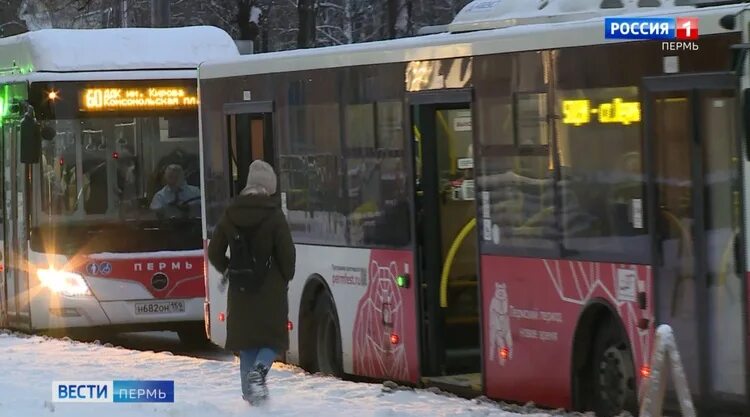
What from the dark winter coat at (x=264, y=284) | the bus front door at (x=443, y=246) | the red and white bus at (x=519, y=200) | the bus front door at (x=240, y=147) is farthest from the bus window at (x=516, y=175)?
the bus front door at (x=240, y=147)

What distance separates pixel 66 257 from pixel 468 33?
6.60m

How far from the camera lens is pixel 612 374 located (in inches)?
434

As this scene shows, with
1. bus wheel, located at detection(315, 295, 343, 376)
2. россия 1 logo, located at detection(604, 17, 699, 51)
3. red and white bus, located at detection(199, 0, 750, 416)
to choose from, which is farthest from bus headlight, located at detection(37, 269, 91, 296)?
россия 1 logo, located at detection(604, 17, 699, 51)

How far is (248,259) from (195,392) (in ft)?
5.34

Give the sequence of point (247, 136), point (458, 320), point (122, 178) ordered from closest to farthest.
→ point (458, 320)
point (247, 136)
point (122, 178)

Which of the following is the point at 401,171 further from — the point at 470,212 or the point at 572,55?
the point at 572,55

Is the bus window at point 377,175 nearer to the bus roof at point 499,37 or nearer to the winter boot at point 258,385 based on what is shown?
the bus roof at point 499,37

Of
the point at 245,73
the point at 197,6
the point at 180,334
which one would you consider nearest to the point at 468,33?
the point at 245,73

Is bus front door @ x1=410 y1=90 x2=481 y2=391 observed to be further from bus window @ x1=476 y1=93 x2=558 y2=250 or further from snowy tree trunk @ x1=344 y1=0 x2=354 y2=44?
snowy tree trunk @ x1=344 y1=0 x2=354 y2=44

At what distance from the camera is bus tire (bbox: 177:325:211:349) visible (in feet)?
62.1

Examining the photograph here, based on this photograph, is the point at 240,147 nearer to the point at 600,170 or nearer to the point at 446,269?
the point at 446,269

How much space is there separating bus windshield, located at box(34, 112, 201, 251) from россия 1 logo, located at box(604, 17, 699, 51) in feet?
28.8

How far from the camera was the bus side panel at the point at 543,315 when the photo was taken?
420 inches

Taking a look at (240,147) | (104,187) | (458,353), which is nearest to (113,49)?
(104,187)
